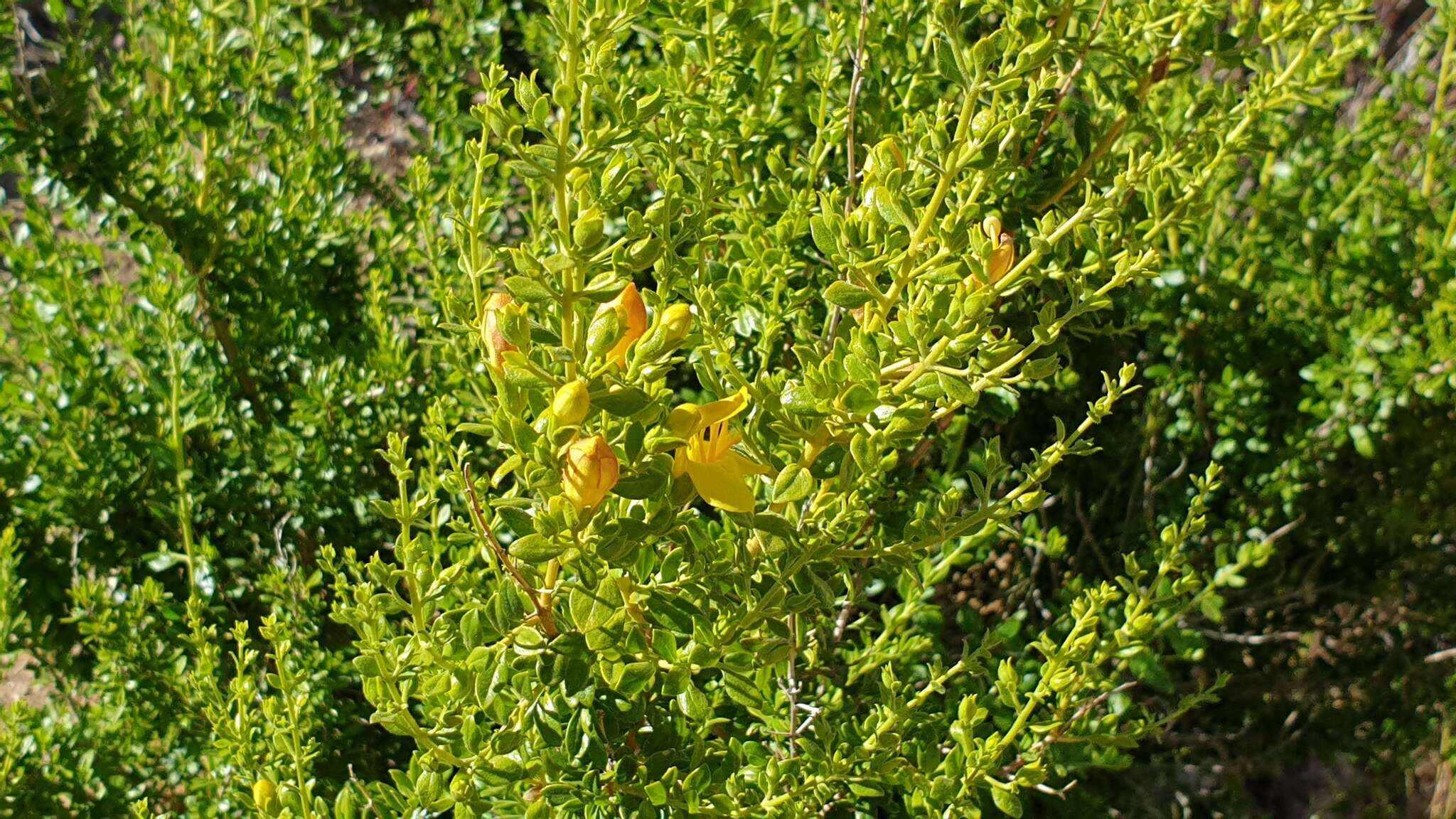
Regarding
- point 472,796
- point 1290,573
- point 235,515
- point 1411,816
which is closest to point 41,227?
point 235,515

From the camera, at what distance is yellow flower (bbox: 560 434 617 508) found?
71cm

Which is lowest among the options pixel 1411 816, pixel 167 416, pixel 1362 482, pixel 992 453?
pixel 1411 816

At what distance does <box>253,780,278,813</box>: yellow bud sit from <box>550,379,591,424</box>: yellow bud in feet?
1.70

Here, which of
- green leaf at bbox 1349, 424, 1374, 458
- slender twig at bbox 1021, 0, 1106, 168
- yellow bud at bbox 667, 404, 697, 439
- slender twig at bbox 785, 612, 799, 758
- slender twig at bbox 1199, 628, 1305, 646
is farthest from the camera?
slender twig at bbox 1199, 628, 1305, 646

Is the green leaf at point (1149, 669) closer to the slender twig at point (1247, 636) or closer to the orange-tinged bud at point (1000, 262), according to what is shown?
the slender twig at point (1247, 636)

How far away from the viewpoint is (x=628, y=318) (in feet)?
2.49

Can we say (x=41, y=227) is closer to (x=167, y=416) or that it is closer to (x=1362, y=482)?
(x=167, y=416)

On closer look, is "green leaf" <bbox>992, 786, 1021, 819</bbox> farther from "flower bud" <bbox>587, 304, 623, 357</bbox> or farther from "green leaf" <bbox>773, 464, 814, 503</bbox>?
"flower bud" <bbox>587, 304, 623, 357</bbox>

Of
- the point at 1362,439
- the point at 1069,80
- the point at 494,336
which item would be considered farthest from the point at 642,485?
the point at 1362,439

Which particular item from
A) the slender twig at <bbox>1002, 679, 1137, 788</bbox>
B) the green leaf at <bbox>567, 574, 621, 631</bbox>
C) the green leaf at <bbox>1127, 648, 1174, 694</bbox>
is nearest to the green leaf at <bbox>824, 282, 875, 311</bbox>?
the green leaf at <bbox>567, 574, 621, 631</bbox>

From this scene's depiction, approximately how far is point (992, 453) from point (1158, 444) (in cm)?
112

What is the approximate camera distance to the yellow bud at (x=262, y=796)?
993 mm

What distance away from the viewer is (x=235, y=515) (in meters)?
1.64

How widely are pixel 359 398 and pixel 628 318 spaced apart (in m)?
0.91
